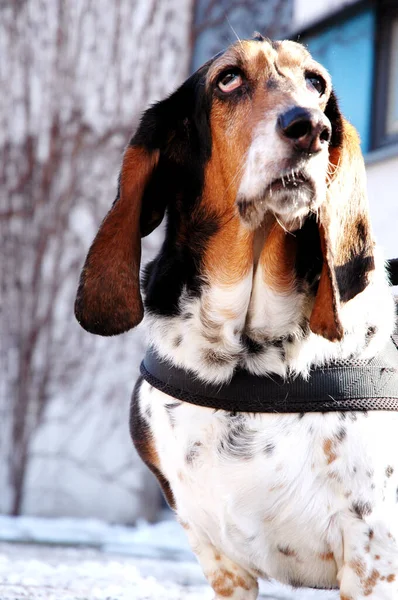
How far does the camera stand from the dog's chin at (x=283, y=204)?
1.91 meters

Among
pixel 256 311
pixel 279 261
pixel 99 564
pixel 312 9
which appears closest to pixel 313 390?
pixel 256 311

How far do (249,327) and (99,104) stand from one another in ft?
16.3

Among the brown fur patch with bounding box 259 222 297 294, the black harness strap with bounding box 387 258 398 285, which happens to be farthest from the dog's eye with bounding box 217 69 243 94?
the black harness strap with bounding box 387 258 398 285

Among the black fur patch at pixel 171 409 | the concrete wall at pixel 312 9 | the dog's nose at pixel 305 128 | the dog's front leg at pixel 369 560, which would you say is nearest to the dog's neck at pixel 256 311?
the black fur patch at pixel 171 409

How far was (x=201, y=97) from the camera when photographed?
2.29 m

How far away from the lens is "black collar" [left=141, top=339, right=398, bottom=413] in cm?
195

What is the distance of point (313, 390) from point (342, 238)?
0.42 meters

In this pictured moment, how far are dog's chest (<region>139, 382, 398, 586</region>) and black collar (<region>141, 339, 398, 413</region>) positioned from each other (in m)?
0.03

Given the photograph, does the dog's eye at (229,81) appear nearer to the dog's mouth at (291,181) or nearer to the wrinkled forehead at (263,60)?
the wrinkled forehead at (263,60)

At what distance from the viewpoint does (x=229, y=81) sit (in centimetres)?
222

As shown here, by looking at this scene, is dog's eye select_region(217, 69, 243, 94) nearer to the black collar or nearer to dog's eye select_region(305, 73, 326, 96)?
dog's eye select_region(305, 73, 326, 96)

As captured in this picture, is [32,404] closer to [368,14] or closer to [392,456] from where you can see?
[368,14]

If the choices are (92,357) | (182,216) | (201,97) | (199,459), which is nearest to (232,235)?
(182,216)

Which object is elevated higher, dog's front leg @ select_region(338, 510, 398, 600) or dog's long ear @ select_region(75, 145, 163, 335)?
dog's long ear @ select_region(75, 145, 163, 335)
